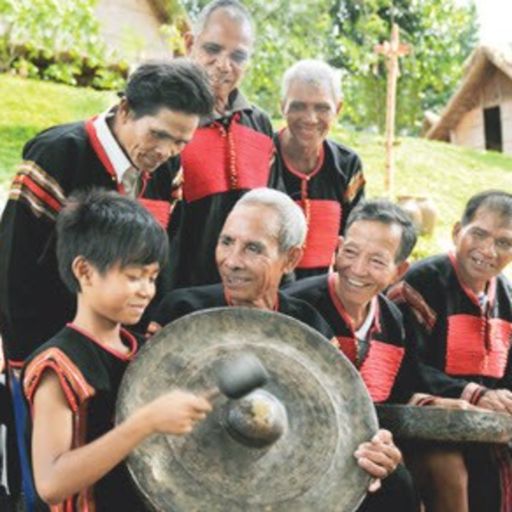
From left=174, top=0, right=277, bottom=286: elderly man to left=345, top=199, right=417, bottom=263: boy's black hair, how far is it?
0.58 m

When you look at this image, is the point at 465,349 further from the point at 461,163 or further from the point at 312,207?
the point at 461,163

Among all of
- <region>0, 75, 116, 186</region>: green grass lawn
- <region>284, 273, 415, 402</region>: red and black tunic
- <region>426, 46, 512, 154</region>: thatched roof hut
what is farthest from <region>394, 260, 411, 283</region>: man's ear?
<region>426, 46, 512, 154</region>: thatched roof hut

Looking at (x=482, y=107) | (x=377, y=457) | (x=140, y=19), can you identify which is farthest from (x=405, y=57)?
(x=377, y=457)

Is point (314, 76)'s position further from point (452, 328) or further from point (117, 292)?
point (117, 292)

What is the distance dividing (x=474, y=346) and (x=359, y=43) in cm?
1987

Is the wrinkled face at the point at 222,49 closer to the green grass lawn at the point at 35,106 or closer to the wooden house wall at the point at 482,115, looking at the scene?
the green grass lawn at the point at 35,106

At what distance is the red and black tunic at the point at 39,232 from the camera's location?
3199mm

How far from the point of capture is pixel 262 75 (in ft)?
52.0

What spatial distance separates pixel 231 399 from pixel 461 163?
573 inches

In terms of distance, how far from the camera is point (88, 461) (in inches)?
96.2

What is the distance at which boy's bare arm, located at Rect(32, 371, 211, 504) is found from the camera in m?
2.42

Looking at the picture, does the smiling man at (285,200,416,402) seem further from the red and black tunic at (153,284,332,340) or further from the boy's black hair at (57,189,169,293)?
the boy's black hair at (57,189,169,293)

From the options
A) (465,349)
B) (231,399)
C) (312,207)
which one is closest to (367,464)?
(231,399)

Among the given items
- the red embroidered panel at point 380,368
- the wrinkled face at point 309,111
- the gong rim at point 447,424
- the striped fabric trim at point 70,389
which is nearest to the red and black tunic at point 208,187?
the wrinkled face at point 309,111
